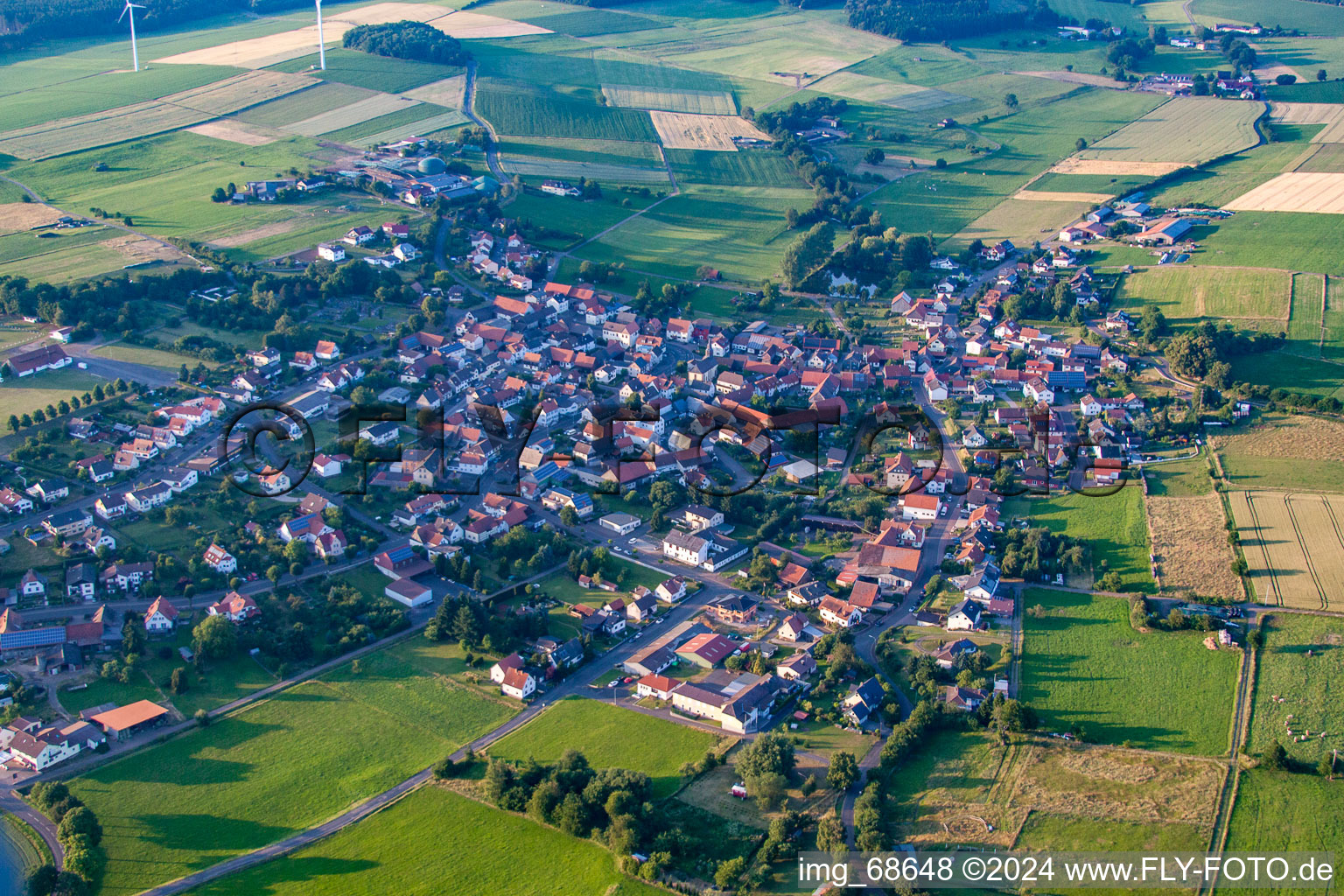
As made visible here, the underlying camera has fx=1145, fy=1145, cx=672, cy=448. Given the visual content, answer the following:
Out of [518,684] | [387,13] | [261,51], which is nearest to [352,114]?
[261,51]

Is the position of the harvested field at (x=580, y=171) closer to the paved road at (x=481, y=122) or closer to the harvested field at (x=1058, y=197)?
the paved road at (x=481, y=122)

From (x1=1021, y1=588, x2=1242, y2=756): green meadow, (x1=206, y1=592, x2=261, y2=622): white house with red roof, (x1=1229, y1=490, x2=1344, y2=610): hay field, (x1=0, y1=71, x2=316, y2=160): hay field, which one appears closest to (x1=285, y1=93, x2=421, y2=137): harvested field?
(x1=0, y1=71, x2=316, y2=160): hay field

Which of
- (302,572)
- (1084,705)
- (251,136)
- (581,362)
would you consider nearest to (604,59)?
(251,136)

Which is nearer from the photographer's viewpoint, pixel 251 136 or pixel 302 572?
pixel 302 572

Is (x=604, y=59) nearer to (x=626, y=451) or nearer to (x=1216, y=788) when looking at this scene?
(x=626, y=451)

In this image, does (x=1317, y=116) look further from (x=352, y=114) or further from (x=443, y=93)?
(x=352, y=114)
